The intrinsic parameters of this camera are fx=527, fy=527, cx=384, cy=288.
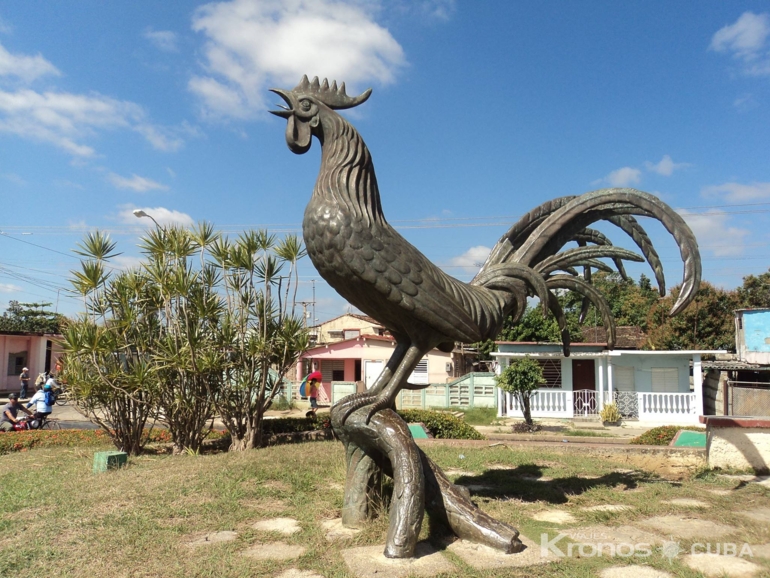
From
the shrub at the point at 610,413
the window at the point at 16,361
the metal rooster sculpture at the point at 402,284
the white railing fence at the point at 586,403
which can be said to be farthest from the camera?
the window at the point at 16,361

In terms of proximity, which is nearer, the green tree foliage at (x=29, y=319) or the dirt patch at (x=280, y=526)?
the dirt patch at (x=280, y=526)

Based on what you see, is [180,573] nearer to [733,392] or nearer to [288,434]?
[288,434]

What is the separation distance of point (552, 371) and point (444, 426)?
9616 mm

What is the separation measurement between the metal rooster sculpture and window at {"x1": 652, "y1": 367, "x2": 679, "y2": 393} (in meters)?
12.6

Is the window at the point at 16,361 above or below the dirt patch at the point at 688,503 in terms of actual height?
above

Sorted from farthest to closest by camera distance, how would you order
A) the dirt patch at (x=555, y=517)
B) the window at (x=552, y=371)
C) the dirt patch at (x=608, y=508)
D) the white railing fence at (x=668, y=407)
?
the window at (x=552, y=371) < the white railing fence at (x=668, y=407) < the dirt patch at (x=608, y=508) < the dirt patch at (x=555, y=517)

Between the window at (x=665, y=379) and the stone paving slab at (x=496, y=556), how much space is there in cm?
1394

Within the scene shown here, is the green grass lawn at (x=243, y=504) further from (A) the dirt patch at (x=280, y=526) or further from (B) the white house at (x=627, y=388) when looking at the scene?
(B) the white house at (x=627, y=388)

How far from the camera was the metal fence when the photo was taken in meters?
13.4

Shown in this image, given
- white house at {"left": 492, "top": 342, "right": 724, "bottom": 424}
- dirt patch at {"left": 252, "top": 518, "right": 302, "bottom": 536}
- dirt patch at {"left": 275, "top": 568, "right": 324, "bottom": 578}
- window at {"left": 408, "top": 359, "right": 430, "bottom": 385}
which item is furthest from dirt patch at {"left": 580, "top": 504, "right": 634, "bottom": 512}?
window at {"left": 408, "top": 359, "right": 430, "bottom": 385}

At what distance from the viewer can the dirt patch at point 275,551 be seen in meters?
4.07

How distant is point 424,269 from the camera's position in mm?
4422

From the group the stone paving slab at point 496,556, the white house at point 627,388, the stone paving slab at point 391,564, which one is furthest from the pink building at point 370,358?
the stone paving slab at point 391,564

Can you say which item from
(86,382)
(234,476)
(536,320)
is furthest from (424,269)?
(536,320)
